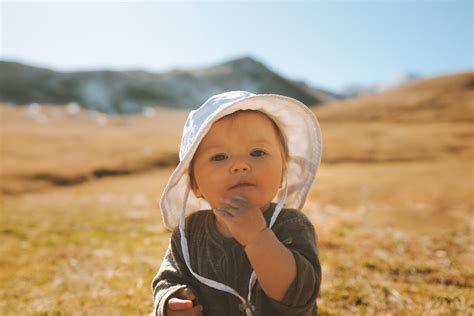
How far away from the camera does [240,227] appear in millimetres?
2021

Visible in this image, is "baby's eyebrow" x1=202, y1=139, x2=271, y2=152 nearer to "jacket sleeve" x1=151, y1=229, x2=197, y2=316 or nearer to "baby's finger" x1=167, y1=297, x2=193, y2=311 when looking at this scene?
"jacket sleeve" x1=151, y1=229, x2=197, y2=316

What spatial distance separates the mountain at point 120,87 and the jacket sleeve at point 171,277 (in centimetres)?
8920

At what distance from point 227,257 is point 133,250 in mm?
3075

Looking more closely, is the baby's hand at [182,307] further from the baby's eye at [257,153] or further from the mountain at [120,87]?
the mountain at [120,87]

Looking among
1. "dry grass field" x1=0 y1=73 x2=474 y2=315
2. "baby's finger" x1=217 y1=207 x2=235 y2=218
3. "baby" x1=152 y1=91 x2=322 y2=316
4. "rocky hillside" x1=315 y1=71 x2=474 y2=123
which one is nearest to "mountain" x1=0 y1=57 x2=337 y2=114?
"rocky hillside" x1=315 y1=71 x2=474 y2=123

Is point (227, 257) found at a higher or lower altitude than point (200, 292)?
higher

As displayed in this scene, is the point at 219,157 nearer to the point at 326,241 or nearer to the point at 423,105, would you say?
the point at 326,241

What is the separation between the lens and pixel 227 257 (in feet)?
7.92

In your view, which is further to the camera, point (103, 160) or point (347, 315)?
point (103, 160)

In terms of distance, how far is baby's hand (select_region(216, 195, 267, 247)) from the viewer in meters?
2.00

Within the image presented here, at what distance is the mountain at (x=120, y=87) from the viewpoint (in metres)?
89.2

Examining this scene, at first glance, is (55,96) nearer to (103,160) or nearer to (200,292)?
(103,160)

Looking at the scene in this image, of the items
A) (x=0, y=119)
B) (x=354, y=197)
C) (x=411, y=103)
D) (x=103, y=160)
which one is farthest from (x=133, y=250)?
(x=0, y=119)

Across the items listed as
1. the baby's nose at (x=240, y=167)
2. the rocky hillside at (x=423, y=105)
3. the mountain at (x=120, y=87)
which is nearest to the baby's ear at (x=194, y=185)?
the baby's nose at (x=240, y=167)
